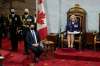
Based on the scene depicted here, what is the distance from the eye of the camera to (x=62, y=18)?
48.1 feet

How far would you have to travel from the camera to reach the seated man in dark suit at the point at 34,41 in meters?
12.0

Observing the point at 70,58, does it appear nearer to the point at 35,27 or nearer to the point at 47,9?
the point at 35,27

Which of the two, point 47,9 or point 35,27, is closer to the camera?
point 35,27

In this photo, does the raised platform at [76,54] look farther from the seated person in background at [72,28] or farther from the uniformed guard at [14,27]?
the uniformed guard at [14,27]

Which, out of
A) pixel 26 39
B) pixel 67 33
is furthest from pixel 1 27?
pixel 67 33

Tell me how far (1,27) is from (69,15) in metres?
2.88

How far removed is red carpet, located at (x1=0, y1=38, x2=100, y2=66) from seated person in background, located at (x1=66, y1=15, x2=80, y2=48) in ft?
1.24

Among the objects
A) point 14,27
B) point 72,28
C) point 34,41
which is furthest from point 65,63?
point 14,27

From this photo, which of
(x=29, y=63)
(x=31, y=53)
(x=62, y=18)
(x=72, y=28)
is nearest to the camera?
(x=29, y=63)

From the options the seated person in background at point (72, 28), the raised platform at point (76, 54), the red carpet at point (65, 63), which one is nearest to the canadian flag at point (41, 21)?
the red carpet at point (65, 63)

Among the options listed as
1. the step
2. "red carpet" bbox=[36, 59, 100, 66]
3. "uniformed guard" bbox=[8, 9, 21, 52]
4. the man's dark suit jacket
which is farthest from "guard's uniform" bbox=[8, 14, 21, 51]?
"red carpet" bbox=[36, 59, 100, 66]

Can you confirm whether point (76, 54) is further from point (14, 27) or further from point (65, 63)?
point (14, 27)

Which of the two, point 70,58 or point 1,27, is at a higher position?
point 1,27

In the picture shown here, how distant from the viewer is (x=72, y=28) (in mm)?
13633
